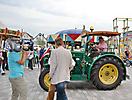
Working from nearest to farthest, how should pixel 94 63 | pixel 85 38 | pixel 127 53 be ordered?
pixel 94 63 → pixel 85 38 → pixel 127 53

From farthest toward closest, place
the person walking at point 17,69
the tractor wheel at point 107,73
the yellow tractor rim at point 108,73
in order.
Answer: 1. the yellow tractor rim at point 108,73
2. the tractor wheel at point 107,73
3. the person walking at point 17,69

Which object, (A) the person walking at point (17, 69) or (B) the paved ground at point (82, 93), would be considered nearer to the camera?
(A) the person walking at point (17, 69)

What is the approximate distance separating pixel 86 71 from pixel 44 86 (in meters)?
1.70

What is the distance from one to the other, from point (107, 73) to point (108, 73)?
38mm

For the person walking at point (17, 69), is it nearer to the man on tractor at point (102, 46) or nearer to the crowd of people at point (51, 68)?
the crowd of people at point (51, 68)

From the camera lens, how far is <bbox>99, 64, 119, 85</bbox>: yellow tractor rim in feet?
33.3

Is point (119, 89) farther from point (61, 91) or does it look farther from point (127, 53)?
point (127, 53)

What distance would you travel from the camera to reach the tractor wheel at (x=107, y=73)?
32.5 feet

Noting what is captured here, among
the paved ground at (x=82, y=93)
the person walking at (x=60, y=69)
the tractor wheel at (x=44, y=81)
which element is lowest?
the paved ground at (x=82, y=93)

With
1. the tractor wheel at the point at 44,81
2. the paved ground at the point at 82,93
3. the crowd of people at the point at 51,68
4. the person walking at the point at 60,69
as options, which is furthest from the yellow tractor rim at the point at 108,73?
the person walking at the point at 60,69

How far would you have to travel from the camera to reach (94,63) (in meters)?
9.95

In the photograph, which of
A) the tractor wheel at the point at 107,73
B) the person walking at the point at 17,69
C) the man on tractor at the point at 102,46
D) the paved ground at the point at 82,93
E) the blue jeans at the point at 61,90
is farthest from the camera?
the man on tractor at the point at 102,46

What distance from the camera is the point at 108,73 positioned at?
10258 mm

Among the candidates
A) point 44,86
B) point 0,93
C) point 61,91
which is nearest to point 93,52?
point 44,86
